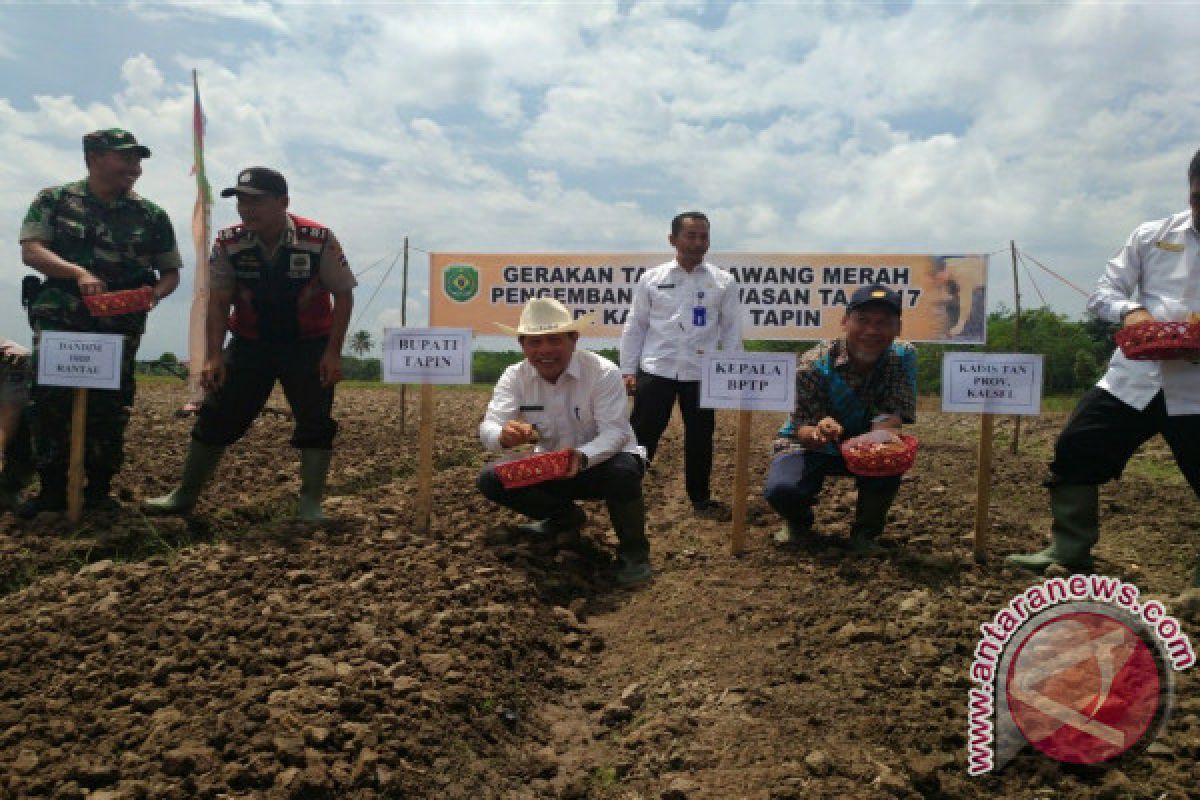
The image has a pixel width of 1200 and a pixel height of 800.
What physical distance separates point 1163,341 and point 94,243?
480 centimetres

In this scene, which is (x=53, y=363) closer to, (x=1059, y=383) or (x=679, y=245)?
(x=679, y=245)

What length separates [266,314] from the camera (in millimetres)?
4309

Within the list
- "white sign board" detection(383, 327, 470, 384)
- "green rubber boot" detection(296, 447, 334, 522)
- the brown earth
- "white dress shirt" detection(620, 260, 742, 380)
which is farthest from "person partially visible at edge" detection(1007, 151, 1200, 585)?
"green rubber boot" detection(296, 447, 334, 522)

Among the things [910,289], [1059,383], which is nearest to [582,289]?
[910,289]

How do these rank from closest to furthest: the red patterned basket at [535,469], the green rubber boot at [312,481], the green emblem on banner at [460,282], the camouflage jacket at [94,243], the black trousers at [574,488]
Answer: the red patterned basket at [535,469]
the black trousers at [574,488]
the camouflage jacket at [94,243]
the green rubber boot at [312,481]
the green emblem on banner at [460,282]

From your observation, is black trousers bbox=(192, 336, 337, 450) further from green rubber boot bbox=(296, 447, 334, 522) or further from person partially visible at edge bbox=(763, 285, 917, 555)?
person partially visible at edge bbox=(763, 285, 917, 555)

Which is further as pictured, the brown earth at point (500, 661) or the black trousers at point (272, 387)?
the black trousers at point (272, 387)

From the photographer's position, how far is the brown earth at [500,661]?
234 centimetres

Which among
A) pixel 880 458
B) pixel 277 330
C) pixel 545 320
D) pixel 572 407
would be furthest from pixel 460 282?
pixel 880 458

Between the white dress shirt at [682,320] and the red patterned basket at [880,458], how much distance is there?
1.47 meters

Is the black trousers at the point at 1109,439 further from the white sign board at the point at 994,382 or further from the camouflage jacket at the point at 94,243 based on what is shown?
the camouflage jacket at the point at 94,243

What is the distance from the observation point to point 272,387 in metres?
4.36

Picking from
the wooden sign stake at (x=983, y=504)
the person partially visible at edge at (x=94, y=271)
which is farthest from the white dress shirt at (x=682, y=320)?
the person partially visible at edge at (x=94, y=271)

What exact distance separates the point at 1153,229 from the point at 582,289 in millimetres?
5276
